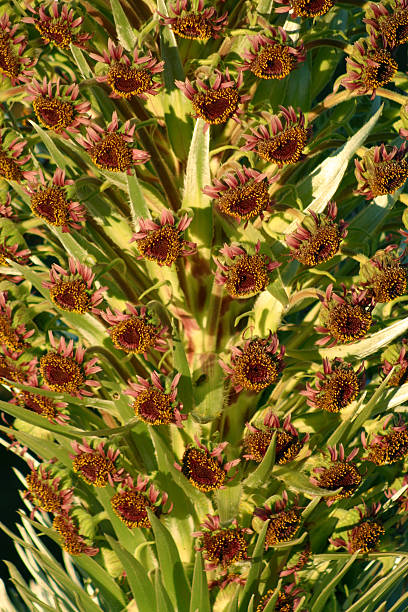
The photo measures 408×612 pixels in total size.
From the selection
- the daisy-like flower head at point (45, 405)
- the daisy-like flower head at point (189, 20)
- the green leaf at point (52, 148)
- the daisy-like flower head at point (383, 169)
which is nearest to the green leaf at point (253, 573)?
the daisy-like flower head at point (45, 405)

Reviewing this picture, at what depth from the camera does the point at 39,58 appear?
1.53 m

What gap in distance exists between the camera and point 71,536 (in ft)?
5.00

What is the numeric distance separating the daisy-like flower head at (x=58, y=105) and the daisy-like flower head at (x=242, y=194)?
0.92 ft

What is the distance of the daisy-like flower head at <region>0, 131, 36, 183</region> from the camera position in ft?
4.72

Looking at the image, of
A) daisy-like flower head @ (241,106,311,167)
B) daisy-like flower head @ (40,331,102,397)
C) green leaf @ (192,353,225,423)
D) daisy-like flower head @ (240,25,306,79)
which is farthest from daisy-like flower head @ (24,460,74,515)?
daisy-like flower head @ (240,25,306,79)

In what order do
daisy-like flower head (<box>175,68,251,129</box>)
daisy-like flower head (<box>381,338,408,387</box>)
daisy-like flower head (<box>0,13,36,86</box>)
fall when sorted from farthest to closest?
daisy-like flower head (<box>381,338,408,387</box>)
daisy-like flower head (<box>0,13,36,86</box>)
daisy-like flower head (<box>175,68,251,129</box>)

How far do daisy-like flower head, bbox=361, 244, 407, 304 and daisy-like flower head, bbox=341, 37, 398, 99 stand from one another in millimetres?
316

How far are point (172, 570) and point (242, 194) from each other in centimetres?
76

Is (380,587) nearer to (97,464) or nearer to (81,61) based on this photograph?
(97,464)

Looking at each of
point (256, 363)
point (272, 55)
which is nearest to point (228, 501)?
point (256, 363)

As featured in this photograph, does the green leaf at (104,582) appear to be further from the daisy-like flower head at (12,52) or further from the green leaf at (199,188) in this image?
the daisy-like flower head at (12,52)

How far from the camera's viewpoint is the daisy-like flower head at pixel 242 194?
4.28 ft

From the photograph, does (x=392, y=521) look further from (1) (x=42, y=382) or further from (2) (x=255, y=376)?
(1) (x=42, y=382)

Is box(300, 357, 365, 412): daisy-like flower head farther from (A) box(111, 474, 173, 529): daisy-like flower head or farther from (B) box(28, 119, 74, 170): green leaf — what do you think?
(B) box(28, 119, 74, 170): green leaf
